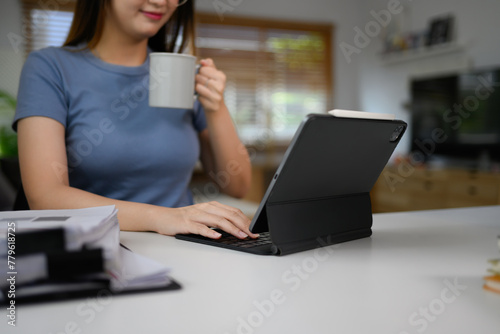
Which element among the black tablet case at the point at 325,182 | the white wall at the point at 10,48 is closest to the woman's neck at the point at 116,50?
the black tablet case at the point at 325,182

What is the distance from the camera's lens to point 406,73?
4582mm

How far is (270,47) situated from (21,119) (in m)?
4.10

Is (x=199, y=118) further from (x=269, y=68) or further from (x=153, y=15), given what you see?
(x=269, y=68)

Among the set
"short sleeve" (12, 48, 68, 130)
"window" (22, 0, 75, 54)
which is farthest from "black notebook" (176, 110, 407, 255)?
"window" (22, 0, 75, 54)

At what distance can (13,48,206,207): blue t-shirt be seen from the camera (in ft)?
3.67

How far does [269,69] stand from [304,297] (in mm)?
4561

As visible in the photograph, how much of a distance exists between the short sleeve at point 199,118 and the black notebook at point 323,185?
0.60m

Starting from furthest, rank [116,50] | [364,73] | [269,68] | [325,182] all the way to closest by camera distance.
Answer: [364,73]
[269,68]
[116,50]
[325,182]

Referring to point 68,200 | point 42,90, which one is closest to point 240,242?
point 68,200

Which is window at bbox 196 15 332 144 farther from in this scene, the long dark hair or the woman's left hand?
the woman's left hand

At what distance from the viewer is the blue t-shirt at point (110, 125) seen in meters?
1.12

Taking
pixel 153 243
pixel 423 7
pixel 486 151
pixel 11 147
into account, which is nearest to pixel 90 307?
pixel 153 243

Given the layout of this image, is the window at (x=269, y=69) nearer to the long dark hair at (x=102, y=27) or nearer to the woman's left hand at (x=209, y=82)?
the long dark hair at (x=102, y=27)

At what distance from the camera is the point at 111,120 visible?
117 cm
